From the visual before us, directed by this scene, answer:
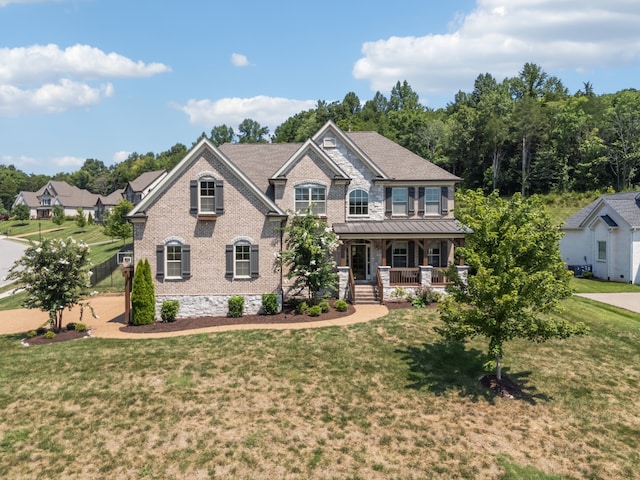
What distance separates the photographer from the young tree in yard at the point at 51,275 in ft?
55.3

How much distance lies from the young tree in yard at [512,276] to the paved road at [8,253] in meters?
40.8

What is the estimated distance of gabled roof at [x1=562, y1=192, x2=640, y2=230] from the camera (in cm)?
2833

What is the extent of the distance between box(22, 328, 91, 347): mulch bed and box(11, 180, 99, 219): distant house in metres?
91.4

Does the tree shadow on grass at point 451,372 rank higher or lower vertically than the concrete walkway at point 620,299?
lower

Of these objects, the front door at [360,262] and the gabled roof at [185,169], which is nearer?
the gabled roof at [185,169]

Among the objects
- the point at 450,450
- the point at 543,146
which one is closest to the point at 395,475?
the point at 450,450

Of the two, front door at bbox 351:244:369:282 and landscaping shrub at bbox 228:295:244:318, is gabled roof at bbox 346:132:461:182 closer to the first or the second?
front door at bbox 351:244:369:282

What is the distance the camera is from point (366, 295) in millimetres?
22109

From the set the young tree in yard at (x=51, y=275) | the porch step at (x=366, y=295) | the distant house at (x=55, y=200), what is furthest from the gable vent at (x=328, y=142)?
the distant house at (x=55, y=200)

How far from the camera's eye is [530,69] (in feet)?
334

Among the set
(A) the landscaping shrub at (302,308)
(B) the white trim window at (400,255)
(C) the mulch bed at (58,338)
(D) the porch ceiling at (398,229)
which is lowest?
(C) the mulch bed at (58,338)

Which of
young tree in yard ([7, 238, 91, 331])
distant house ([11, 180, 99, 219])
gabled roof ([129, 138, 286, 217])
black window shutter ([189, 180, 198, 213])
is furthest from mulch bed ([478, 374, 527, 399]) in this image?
distant house ([11, 180, 99, 219])

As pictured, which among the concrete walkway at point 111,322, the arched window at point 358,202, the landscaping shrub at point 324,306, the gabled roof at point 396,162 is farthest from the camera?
the gabled roof at point 396,162

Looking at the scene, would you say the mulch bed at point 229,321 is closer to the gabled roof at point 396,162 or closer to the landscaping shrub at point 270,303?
the landscaping shrub at point 270,303
